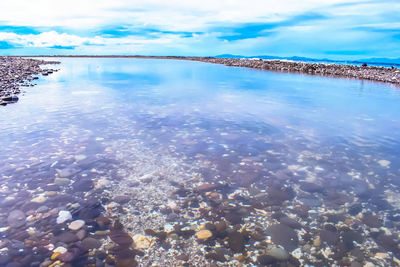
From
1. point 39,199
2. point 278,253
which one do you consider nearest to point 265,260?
point 278,253

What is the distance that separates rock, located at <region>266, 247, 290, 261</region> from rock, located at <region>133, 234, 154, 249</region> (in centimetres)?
171

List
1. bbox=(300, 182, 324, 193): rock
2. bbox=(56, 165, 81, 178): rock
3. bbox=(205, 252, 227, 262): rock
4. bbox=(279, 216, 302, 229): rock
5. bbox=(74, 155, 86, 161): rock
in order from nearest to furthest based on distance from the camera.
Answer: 1. bbox=(205, 252, 227, 262): rock
2. bbox=(279, 216, 302, 229): rock
3. bbox=(300, 182, 324, 193): rock
4. bbox=(56, 165, 81, 178): rock
5. bbox=(74, 155, 86, 161): rock

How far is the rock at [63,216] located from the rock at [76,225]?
0.60 feet

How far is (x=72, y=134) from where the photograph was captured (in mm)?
9094

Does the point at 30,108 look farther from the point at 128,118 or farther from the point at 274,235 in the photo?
the point at 274,235

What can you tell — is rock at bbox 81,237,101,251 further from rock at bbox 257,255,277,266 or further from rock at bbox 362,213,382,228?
rock at bbox 362,213,382,228

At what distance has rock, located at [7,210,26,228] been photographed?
4430 mm

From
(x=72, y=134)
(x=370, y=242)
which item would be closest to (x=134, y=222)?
(x=370, y=242)

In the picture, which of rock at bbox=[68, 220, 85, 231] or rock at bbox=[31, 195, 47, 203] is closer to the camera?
rock at bbox=[68, 220, 85, 231]

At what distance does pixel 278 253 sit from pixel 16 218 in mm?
4189

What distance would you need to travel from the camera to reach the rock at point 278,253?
3.87 metres

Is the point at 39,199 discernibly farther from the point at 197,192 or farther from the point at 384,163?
the point at 384,163

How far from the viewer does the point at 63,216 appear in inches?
185

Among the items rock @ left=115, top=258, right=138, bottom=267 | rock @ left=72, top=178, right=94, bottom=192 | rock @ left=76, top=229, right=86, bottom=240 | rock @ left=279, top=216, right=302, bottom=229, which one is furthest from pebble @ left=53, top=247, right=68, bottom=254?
rock @ left=279, top=216, right=302, bottom=229
